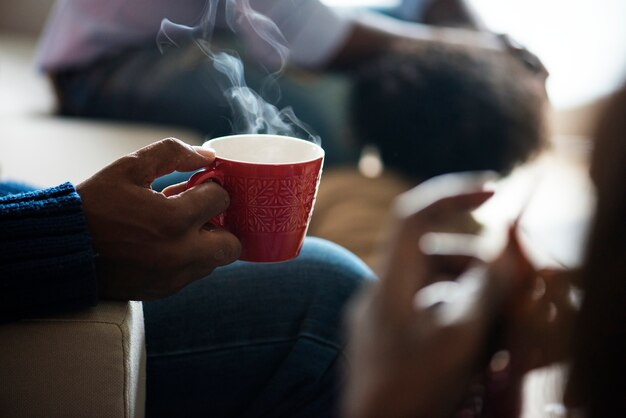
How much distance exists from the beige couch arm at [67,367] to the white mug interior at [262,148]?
254 mm

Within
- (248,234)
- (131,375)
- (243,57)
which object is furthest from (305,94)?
(131,375)

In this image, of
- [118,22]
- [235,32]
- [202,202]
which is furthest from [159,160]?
[235,32]

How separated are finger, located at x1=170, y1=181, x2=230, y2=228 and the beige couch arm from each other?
12 centimetres

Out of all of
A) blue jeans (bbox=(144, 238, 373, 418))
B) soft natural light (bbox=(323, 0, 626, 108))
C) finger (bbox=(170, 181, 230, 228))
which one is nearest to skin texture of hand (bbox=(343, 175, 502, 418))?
finger (bbox=(170, 181, 230, 228))

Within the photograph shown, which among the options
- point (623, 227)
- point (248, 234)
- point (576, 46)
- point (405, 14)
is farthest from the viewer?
point (405, 14)

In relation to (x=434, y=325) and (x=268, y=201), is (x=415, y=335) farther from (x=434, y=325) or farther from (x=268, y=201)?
(x=268, y=201)

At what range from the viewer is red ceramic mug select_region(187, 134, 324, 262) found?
2.34 feet

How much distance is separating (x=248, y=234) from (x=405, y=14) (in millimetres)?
2278

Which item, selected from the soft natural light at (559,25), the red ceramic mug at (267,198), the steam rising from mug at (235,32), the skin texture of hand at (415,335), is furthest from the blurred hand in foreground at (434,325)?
the soft natural light at (559,25)

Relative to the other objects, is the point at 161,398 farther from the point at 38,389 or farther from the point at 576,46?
the point at 576,46

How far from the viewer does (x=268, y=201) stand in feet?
2.38

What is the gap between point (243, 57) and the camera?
1948 millimetres

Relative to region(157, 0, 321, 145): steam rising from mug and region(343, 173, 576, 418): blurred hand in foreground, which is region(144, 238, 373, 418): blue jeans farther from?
region(157, 0, 321, 145): steam rising from mug

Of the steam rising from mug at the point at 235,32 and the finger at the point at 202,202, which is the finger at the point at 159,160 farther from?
the steam rising from mug at the point at 235,32
